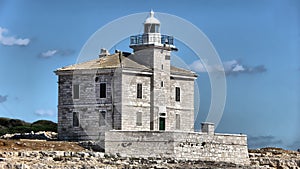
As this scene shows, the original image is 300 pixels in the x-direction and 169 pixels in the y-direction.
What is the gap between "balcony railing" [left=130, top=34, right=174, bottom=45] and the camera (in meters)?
51.4

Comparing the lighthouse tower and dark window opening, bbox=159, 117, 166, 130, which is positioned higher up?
the lighthouse tower

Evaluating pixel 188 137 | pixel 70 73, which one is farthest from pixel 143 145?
pixel 70 73

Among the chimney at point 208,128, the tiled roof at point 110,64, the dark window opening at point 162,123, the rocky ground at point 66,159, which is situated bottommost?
the rocky ground at point 66,159

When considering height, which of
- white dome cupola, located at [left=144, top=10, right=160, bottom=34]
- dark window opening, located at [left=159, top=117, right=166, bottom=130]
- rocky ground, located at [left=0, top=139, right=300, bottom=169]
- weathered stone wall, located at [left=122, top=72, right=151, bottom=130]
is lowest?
rocky ground, located at [left=0, top=139, right=300, bottom=169]

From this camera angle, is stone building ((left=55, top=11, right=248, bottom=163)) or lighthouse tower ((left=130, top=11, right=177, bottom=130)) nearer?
stone building ((left=55, top=11, right=248, bottom=163))

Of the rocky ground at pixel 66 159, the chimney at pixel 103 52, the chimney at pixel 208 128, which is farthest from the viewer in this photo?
the chimney at pixel 103 52

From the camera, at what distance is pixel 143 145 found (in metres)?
46.5

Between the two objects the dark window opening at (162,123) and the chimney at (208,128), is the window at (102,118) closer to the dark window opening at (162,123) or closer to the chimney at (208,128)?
the dark window opening at (162,123)

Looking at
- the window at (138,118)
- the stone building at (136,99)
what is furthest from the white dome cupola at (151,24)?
the window at (138,118)

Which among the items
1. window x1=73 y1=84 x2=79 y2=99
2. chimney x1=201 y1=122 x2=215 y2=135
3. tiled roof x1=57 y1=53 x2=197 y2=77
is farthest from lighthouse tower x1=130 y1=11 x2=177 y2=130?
window x1=73 y1=84 x2=79 y2=99

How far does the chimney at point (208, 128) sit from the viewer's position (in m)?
48.7

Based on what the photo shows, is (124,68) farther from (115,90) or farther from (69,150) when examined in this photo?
(69,150)

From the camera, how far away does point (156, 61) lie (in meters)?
51.1

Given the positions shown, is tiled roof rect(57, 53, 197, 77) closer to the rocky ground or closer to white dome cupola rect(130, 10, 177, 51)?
white dome cupola rect(130, 10, 177, 51)
